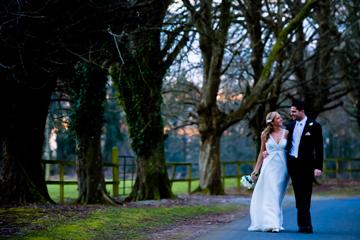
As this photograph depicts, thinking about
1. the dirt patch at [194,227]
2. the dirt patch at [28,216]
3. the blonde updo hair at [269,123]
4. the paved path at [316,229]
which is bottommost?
the dirt patch at [194,227]

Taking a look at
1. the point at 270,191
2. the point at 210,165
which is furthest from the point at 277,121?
the point at 210,165

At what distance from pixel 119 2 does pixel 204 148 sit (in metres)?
12.9

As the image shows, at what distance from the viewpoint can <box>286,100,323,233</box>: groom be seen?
10.1 meters

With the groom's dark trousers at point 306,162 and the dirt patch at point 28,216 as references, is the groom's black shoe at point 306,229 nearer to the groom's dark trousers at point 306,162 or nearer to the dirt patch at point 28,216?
the groom's dark trousers at point 306,162

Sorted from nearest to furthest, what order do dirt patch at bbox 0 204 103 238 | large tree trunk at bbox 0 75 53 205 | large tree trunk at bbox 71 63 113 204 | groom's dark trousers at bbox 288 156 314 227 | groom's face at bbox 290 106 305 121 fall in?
dirt patch at bbox 0 204 103 238, groom's dark trousers at bbox 288 156 314 227, groom's face at bbox 290 106 305 121, large tree trunk at bbox 0 75 53 205, large tree trunk at bbox 71 63 113 204

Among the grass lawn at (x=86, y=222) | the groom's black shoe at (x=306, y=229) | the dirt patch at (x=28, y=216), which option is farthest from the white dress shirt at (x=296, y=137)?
the dirt patch at (x=28, y=216)

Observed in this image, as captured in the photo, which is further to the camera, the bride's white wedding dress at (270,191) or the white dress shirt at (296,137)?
the white dress shirt at (296,137)

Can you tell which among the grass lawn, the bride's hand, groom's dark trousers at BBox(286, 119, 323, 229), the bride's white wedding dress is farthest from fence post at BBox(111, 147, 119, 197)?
groom's dark trousers at BBox(286, 119, 323, 229)

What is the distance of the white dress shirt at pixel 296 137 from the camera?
34.0ft

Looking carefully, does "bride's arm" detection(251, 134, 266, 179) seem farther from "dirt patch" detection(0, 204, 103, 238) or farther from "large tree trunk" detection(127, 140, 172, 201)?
"large tree trunk" detection(127, 140, 172, 201)

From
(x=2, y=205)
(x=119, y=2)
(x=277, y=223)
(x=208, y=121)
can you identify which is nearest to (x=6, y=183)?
(x=2, y=205)

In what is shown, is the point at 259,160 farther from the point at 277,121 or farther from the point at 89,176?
the point at 89,176

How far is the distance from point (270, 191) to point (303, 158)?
799 millimetres

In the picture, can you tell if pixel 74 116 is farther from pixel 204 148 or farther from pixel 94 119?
pixel 204 148
